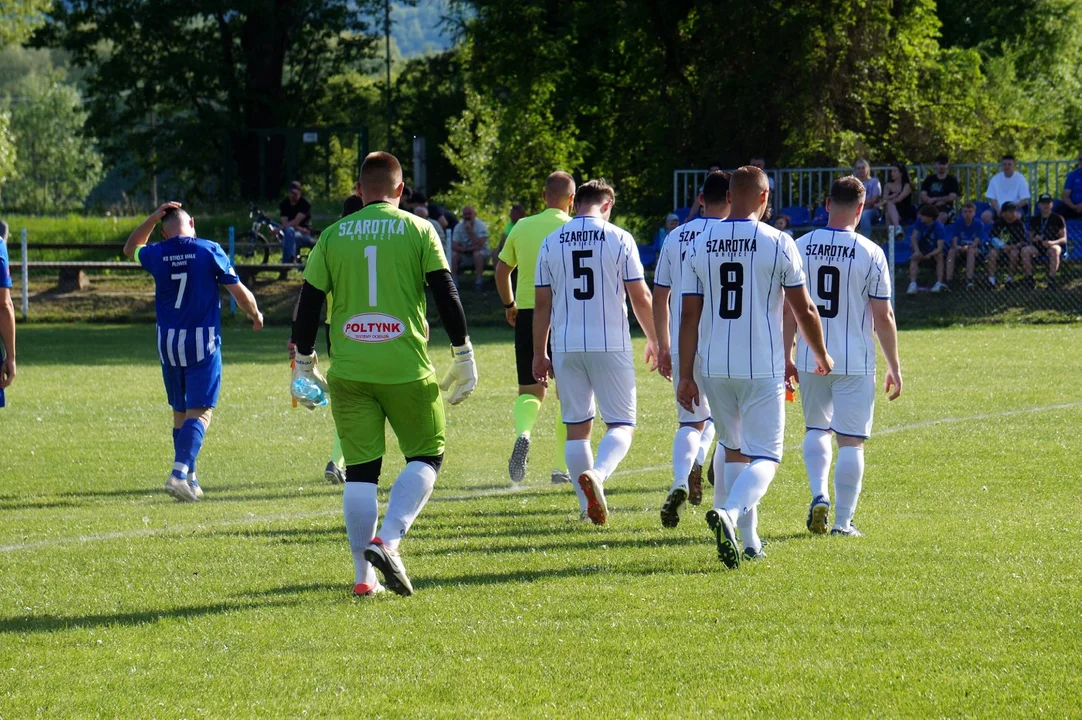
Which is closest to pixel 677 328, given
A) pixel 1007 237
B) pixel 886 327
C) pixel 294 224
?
pixel 886 327

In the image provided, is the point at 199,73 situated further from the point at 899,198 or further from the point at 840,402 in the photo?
the point at 840,402

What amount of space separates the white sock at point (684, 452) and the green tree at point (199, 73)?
3942 cm

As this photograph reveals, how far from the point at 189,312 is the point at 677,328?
3.60 metres

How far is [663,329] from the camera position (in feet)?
26.2

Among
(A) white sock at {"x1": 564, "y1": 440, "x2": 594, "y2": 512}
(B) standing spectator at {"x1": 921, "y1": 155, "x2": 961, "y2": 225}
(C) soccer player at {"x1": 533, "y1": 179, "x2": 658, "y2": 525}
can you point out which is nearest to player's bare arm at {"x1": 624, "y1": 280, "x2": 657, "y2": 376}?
(C) soccer player at {"x1": 533, "y1": 179, "x2": 658, "y2": 525}

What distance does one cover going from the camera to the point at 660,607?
597 centimetres

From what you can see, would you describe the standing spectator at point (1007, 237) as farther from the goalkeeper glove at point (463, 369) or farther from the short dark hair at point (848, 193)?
the goalkeeper glove at point (463, 369)

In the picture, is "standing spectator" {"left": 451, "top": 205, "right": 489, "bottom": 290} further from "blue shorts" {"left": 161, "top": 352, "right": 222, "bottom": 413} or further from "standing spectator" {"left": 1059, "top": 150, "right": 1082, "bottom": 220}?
"blue shorts" {"left": 161, "top": 352, "right": 222, "bottom": 413}

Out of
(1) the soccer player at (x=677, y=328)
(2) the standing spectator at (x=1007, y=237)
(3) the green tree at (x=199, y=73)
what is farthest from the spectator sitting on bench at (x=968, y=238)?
(3) the green tree at (x=199, y=73)

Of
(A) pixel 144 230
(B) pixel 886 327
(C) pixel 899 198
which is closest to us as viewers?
(B) pixel 886 327

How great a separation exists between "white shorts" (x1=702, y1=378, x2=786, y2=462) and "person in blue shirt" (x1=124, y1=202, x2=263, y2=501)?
4013mm

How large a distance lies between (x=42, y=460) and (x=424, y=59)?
149 ft

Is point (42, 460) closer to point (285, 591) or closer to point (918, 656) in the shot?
point (285, 591)

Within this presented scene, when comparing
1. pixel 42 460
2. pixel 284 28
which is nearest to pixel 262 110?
pixel 284 28
